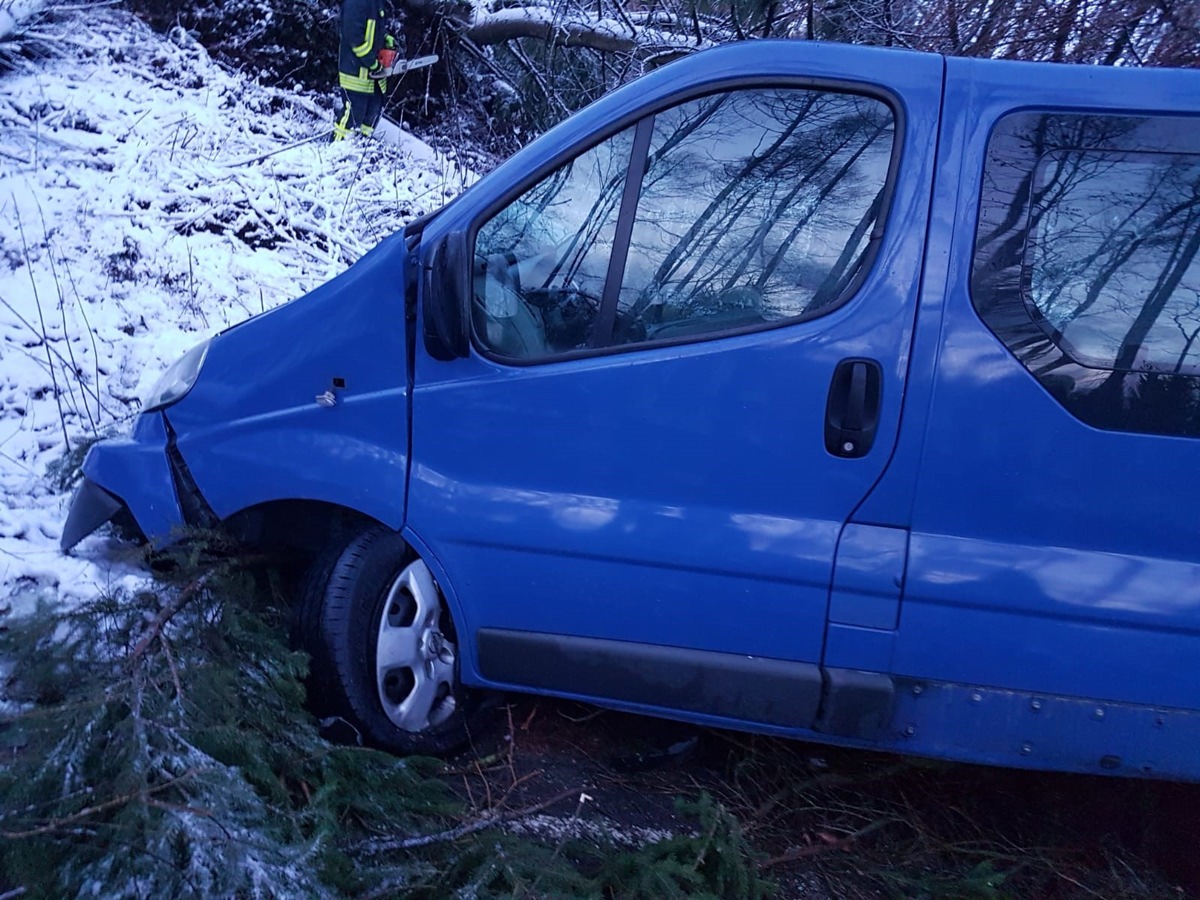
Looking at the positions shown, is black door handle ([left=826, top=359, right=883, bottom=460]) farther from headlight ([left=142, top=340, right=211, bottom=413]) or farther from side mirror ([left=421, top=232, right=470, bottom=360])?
headlight ([left=142, top=340, right=211, bottom=413])

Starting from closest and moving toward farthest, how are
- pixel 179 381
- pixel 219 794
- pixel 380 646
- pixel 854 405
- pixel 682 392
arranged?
pixel 219 794 < pixel 854 405 < pixel 682 392 < pixel 380 646 < pixel 179 381

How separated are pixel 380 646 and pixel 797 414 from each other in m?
1.44

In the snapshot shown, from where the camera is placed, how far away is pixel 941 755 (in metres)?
2.63

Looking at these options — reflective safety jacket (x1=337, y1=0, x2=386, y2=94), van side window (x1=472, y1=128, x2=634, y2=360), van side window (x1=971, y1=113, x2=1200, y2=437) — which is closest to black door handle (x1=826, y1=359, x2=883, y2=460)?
van side window (x1=971, y1=113, x2=1200, y2=437)

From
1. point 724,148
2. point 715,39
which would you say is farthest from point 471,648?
point 715,39

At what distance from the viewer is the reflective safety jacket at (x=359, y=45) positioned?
9359 mm

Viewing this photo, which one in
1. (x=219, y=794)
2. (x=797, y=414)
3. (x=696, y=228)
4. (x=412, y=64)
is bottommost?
(x=219, y=794)

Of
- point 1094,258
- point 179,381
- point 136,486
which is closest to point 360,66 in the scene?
point 179,381

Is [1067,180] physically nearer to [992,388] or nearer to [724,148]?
[992,388]

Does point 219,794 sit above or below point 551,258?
below

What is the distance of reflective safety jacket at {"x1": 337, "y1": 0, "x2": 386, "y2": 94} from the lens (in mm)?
9359

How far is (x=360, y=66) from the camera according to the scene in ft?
31.0

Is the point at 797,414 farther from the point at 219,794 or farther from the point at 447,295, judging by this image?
the point at 219,794

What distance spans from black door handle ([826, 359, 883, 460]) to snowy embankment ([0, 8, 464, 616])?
1719 millimetres
